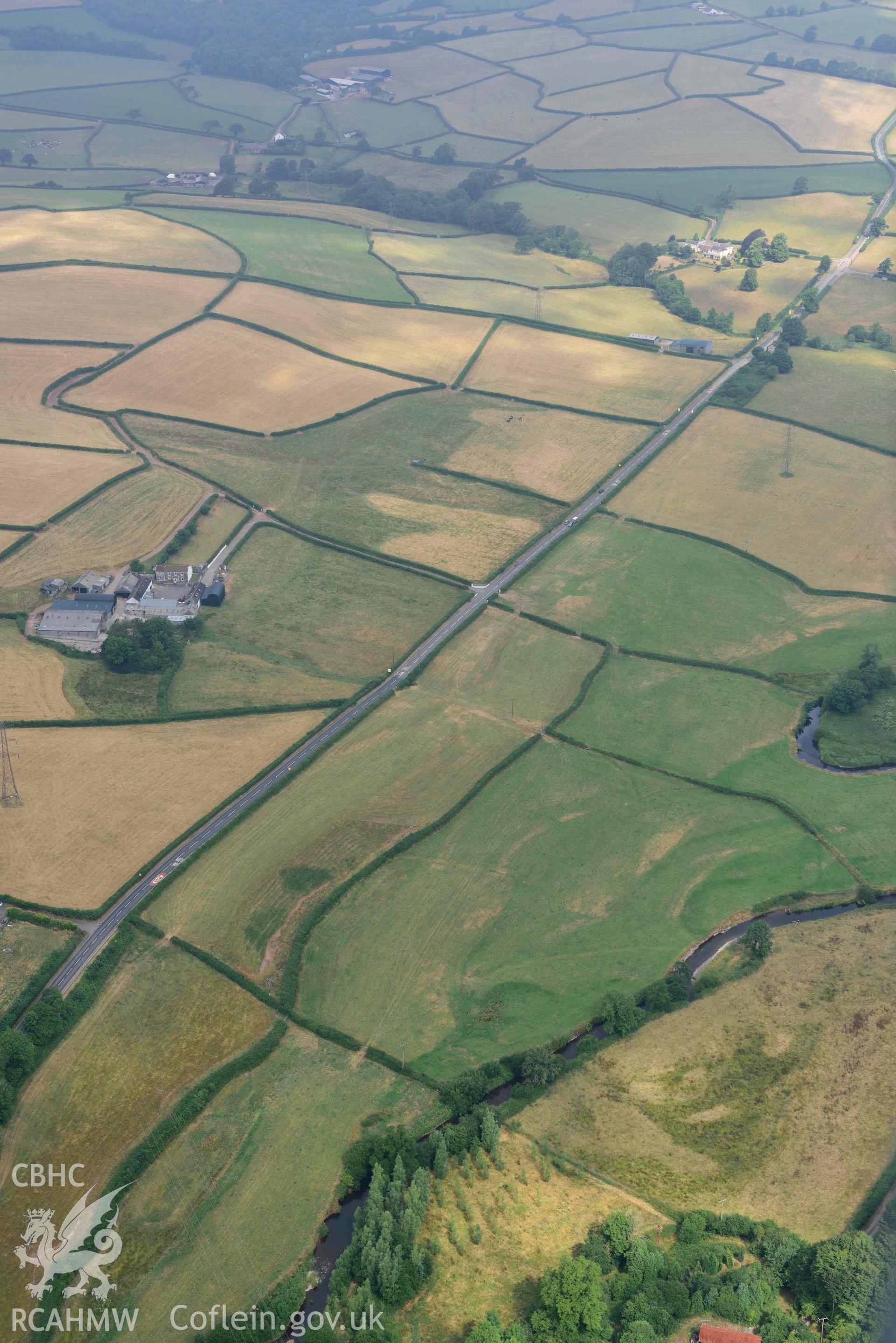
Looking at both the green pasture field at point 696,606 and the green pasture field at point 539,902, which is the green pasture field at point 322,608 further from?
the green pasture field at point 539,902

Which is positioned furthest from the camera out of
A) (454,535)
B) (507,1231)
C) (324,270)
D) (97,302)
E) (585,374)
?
(324,270)

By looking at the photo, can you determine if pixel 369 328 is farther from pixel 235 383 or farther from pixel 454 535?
pixel 454 535

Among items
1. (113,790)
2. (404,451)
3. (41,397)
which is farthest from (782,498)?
(41,397)

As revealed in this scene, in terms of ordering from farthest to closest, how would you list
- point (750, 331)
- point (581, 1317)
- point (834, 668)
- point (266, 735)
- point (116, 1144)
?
point (750, 331) → point (834, 668) → point (266, 735) → point (116, 1144) → point (581, 1317)

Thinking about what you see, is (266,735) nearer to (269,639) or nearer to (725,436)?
(269,639)

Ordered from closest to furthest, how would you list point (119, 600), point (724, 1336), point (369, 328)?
point (724, 1336), point (119, 600), point (369, 328)

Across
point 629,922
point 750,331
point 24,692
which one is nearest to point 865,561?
point 629,922
